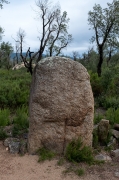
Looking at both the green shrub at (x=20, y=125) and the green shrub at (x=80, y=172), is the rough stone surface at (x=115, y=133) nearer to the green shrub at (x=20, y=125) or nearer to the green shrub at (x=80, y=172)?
the green shrub at (x=80, y=172)

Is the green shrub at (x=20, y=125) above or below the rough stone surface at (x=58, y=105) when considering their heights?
below

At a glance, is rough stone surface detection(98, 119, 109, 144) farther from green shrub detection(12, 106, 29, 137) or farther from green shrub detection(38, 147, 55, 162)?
green shrub detection(12, 106, 29, 137)

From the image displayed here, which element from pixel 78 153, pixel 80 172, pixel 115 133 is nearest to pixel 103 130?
pixel 115 133

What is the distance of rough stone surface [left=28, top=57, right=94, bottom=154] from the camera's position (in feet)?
14.7

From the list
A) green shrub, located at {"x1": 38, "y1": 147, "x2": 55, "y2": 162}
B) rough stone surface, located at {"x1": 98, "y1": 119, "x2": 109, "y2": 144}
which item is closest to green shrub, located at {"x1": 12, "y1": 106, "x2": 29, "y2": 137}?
green shrub, located at {"x1": 38, "y1": 147, "x2": 55, "y2": 162}

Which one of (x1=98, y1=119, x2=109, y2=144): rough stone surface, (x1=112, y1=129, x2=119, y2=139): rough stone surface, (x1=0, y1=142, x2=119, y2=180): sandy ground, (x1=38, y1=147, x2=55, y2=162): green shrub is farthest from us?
(x1=112, y1=129, x2=119, y2=139): rough stone surface

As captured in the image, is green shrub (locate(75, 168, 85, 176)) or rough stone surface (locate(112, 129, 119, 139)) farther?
rough stone surface (locate(112, 129, 119, 139))

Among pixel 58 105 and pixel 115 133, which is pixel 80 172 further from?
pixel 115 133

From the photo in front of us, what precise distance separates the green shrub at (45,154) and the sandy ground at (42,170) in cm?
8

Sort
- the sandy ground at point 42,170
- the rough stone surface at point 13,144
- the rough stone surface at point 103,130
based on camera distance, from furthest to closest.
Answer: the rough stone surface at point 103,130 → the rough stone surface at point 13,144 → the sandy ground at point 42,170

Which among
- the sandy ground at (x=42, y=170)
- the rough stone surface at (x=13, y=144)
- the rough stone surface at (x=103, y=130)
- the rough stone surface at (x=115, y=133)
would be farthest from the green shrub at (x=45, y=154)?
the rough stone surface at (x=115, y=133)

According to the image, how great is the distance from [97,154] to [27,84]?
8.57 meters

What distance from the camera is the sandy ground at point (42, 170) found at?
4.00m

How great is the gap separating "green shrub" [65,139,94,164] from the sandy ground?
0.13 m
